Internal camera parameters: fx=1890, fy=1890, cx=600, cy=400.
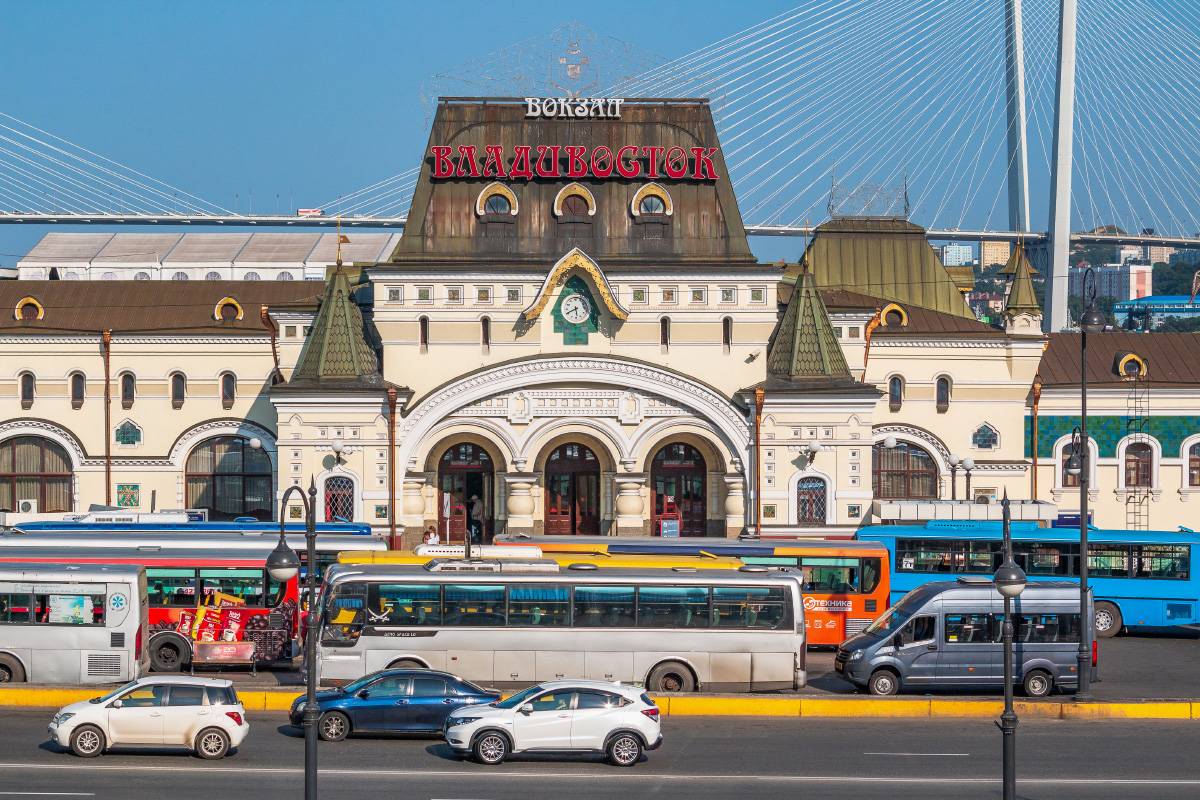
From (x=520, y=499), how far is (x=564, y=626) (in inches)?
799

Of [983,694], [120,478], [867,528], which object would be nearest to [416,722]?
[983,694]

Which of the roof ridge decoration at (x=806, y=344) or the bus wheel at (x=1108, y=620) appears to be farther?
the roof ridge decoration at (x=806, y=344)

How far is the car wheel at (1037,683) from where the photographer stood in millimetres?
38875

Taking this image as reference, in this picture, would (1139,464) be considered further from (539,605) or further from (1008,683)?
(1008,683)

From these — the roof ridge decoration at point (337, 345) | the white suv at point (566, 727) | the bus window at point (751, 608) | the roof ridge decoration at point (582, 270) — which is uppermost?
the roof ridge decoration at point (582, 270)

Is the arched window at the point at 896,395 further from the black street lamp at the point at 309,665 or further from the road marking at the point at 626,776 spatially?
the black street lamp at the point at 309,665

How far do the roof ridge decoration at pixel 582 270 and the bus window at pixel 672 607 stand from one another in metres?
20.8

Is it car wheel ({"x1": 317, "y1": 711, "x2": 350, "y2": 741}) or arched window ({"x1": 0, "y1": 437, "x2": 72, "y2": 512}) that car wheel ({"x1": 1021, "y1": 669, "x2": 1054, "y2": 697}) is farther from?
arched window ({"x1": 0, "y1": 437, "x2": 72, "y2": 512})

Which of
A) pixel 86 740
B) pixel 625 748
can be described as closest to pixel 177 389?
pixel 86 740

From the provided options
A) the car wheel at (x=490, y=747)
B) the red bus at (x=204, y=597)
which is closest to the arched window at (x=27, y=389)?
the red bus at (x=204, y=597)

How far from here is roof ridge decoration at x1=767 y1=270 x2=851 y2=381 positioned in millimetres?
58781

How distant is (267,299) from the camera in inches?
2726

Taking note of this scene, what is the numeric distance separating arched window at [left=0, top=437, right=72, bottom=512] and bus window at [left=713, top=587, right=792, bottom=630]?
A: 33740 millimetres

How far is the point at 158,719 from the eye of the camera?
31.0 metres
